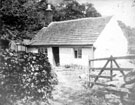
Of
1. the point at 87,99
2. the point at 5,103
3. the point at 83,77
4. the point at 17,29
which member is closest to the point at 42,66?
the point at 5,103

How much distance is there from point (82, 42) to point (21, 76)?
12.7m

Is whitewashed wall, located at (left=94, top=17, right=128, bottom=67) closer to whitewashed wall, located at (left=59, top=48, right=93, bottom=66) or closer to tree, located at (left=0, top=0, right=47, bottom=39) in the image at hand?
whitewashed wall, located at (left=59, top=48, right=93, bottom=66)

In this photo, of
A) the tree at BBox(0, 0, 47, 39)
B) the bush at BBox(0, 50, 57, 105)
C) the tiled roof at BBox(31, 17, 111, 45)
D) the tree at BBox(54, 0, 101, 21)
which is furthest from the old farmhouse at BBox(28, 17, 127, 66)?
the tree at BBox(54, 0, 101, 21)

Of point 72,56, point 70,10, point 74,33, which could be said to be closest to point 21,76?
point 72,56

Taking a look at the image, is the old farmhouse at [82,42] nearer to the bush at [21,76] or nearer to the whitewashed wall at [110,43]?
the whitewashed wall at [110,43]

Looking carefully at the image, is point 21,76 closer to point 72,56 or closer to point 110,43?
point 72,56

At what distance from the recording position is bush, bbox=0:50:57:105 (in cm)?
506

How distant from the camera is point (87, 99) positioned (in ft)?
23.4

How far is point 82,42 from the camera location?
17.5 metres

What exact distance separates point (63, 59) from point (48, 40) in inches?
136

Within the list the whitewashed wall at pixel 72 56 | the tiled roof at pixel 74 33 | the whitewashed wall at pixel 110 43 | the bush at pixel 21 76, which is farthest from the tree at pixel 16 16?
the bush at pixel 21 76

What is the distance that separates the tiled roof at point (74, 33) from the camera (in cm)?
1791

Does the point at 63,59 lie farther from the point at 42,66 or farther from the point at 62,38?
the point at 42,66

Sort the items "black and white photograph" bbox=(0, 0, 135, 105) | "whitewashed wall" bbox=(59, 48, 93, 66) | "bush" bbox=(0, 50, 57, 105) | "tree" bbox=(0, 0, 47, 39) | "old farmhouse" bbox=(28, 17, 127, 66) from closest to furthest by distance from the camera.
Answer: "bush" bbox=(0, 50, 57, 105)
"black and white photograph" bbox=(0, 0, 135, 105)
"tree" bbox=(0, 0, 47, 39)
"whitewashed wall" bbox=(59, 48, 93, 66)
"old farmhouse" bbox=(28, 17, 127, 66)
